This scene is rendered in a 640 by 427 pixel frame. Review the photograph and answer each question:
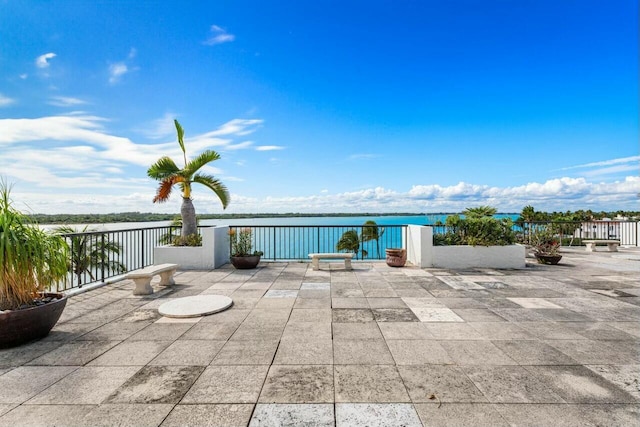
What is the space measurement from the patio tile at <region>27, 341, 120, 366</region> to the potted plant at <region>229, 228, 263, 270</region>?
443 cm

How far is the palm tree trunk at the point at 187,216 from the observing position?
8344 mm

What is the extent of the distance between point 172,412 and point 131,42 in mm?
9370

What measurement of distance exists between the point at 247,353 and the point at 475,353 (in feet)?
7.32

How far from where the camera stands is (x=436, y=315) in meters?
3.91

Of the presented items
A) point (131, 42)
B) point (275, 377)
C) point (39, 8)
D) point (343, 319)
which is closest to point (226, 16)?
point (131, 42)

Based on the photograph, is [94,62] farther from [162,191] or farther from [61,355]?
[61,355]

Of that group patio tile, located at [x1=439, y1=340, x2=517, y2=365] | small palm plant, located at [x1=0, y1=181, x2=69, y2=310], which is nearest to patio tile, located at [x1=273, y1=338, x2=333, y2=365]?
patio tile, located at [x1=439, y1=340, x2=517, y2=365]

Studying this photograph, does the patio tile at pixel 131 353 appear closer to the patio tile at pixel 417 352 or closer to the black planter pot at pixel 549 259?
the patio tile at pixel 417 352

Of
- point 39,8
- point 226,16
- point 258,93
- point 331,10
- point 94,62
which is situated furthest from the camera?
point 258,93

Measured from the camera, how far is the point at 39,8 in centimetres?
573

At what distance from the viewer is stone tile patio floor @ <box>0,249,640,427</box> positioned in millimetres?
1879

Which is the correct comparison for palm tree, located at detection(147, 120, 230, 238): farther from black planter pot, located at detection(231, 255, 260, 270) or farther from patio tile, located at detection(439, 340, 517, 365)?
patio tile, located at detection(439, 340, 517, 365)

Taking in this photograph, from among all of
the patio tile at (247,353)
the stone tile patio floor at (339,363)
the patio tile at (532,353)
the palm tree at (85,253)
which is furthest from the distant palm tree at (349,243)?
the patio tile at (247,353)

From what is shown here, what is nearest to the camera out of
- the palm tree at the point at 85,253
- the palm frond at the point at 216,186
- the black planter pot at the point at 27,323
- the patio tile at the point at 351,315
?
the black planter pot at the point at 27,323
